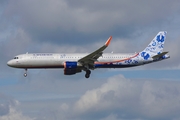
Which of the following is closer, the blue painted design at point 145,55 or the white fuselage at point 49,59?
the white fuselage at point 49,59

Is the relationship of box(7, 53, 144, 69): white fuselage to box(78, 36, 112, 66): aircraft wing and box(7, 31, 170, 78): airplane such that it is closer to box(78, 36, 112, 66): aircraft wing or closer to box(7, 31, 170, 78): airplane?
box(7, 31, 170, 78): airplane

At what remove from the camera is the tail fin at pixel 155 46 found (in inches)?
3898

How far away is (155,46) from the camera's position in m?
101

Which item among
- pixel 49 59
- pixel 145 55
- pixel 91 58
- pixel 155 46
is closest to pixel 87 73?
pixel 91 58

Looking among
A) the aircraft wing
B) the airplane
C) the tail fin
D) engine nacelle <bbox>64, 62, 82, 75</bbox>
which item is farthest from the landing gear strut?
the tail fin

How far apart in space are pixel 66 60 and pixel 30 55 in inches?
272

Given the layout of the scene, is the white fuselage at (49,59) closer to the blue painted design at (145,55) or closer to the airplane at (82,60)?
the airplane at (82,60)

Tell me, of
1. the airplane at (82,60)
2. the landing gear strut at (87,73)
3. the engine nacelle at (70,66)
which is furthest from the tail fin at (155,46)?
the engine nacelle at (70,66)

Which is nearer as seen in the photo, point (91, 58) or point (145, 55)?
point (91, 58)

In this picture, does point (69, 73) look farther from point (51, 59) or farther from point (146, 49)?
point (146, 49)

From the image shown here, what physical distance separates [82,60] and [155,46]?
1757cm

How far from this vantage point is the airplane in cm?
9275

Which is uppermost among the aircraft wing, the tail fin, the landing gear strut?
the tail fin

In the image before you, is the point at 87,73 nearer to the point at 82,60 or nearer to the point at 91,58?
the point at 82,60
